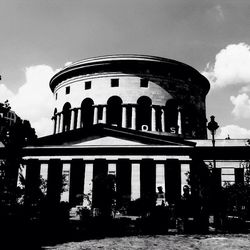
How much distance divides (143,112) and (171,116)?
3.40 metres

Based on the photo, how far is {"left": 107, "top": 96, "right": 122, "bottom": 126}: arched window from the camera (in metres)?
41.3

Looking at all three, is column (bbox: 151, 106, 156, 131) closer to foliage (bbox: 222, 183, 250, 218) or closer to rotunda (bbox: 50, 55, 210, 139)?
rotunda (bbox: 50, 55, 210, 139)

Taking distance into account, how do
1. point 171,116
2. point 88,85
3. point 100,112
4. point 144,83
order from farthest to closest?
1. point 88,85
2. point 144,83
3. point 171,116
4. point 100,112

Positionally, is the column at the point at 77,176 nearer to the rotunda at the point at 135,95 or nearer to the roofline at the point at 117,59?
the rotunda at the point at 135,95

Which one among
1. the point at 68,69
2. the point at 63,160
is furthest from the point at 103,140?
the point at 68,69

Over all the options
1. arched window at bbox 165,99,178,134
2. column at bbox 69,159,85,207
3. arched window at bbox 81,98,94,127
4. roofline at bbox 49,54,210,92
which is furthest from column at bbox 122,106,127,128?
column at bbox 69,159,85,207

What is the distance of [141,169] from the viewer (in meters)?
33.0

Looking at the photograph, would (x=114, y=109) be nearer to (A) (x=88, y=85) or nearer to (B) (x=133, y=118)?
(B) (x=133, y=118)

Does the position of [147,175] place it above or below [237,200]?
above

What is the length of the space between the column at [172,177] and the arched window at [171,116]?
8.79 m

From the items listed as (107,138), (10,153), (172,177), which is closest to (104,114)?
(107,138)

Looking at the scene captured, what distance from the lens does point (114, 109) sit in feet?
138

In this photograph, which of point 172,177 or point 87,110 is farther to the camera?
point 87,110

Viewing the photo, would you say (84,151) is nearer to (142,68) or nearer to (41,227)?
(142,68)
